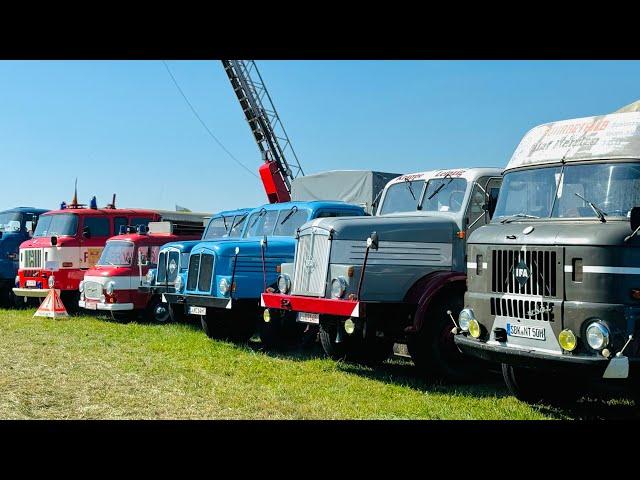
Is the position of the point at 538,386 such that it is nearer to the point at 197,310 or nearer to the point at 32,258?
the point at 197,310

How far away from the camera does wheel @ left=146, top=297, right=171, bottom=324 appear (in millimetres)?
14969

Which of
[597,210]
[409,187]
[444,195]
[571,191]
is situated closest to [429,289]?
[444,195]

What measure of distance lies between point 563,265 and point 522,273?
1.52 feet

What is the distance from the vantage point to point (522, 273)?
253 inches

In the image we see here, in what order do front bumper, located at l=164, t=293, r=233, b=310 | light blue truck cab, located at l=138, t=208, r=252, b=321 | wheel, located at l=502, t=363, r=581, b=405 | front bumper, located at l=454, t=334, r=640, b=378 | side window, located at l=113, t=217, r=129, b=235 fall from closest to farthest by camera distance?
front bumper, located at l=454, t=334, r=640, b=378
wheel, located at l=502, t=363, r=581, b=405
front bumper, located at l=164, t=293, r=233, b=310
light blue truck cab, located at l=138, t=208, r=252, b=321
side window, located at l=113, t=217, r=129, b=235

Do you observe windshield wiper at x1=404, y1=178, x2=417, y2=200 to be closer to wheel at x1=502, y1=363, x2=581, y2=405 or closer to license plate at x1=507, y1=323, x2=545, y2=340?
wheel at x1=502, y1=363, x2=581, y2=405

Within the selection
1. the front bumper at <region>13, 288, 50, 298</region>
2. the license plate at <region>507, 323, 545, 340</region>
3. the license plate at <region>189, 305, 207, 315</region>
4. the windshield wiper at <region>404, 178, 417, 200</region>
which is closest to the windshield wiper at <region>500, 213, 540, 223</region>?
the license plate at <region>507, 323, 545, 340</region>

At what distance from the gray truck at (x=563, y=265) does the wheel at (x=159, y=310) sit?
29.7 ft

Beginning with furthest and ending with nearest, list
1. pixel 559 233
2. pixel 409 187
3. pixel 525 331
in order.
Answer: pixel 409 187 → pixel 525 331 → pixel 559 233

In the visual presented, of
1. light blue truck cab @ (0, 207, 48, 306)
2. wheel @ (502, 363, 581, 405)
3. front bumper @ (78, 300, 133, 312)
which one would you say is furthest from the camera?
light blue truck cab @ (0, 207, 48, 306)

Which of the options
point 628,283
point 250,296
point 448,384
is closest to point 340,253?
point 448,384

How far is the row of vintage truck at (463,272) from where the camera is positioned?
584 cm

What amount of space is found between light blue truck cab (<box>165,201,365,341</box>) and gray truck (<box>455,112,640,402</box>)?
439 cm

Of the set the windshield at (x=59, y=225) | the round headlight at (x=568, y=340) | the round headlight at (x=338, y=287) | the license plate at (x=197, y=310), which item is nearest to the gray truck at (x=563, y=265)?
the round headlight at (x=568, y=340)
